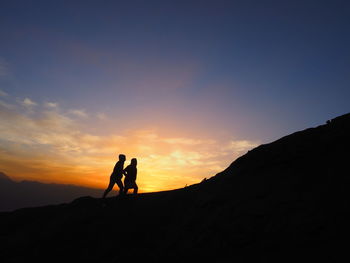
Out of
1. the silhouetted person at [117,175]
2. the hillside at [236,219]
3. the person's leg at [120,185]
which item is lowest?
the hillside at [236,219]

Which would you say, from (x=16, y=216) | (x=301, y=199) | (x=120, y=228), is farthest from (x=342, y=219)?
(x=16, y=216)

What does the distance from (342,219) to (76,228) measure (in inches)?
502

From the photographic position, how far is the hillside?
859cm

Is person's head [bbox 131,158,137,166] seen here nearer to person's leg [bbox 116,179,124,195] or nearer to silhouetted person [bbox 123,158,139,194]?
silhouetted person [bbox 123,158,139,194]

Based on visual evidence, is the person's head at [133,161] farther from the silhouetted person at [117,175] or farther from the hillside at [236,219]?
the hillside at [236,219]

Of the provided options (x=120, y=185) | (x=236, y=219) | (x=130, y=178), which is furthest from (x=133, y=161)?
(x=236, y=219)

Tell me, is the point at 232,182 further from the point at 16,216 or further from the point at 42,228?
the point at 16,216

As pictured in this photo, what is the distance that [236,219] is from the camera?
10.6m

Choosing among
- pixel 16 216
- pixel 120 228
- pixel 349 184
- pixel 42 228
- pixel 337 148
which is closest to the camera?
pixel 349 184

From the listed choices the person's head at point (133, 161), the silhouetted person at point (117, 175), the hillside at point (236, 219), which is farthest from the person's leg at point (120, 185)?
the person's head at point (133, 161)

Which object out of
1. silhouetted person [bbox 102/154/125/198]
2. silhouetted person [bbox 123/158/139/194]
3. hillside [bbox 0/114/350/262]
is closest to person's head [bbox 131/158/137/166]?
silhouetted person [bbox 123/158/139/194]

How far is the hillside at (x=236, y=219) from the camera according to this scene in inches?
338

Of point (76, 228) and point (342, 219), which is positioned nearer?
point (342, 219)

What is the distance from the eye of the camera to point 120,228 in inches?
540
